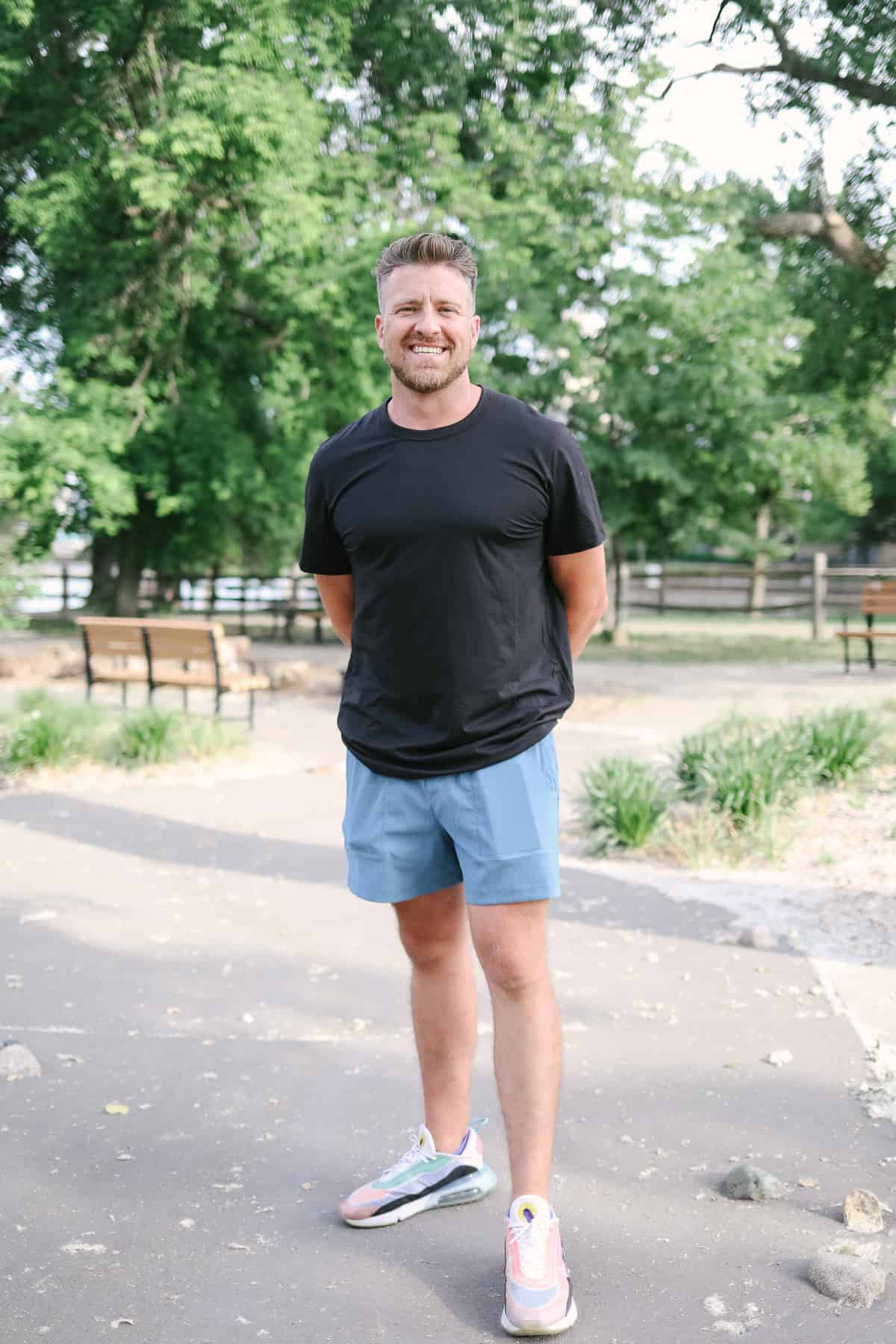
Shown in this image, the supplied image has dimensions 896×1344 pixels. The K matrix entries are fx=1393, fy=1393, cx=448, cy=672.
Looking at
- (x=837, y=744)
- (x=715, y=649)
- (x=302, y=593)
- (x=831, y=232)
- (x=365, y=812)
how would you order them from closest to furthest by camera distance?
(x=365, y=812), (x=837, y=744), (x=831, y=232), (x=715, y=649), (x=302, y=593)

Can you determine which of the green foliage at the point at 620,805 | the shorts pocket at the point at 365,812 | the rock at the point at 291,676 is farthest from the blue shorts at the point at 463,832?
the rock at the point at 291,676

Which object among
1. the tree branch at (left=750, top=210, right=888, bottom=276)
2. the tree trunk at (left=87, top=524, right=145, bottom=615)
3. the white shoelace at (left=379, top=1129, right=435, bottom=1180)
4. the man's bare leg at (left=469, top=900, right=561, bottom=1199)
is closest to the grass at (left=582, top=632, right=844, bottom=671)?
the tree branch at (left=750, top=210, right=888, bottom=276)

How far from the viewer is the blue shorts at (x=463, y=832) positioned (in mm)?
2734

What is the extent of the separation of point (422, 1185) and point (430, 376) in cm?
176

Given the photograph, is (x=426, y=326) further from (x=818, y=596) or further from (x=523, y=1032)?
(x=818, y=596)

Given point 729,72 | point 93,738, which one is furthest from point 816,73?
point 93,738

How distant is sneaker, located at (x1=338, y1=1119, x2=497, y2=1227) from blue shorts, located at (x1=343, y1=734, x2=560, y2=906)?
25.7 inches

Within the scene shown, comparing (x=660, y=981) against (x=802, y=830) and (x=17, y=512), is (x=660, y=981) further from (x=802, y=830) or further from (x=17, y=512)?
(x=17, y=512)

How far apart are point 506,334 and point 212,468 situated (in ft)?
14.6

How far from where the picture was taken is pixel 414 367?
8.87 ft

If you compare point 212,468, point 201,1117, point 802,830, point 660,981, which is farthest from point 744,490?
point 201,1117

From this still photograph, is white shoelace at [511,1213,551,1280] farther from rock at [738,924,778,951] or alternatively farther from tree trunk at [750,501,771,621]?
tree trunk at [750,501,771,621]

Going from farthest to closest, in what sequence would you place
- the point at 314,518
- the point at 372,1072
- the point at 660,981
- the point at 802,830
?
the point at 802,830 < the point at 660,981 < the point at 372,1072 < the point at 314,518

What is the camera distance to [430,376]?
2.70 meters
